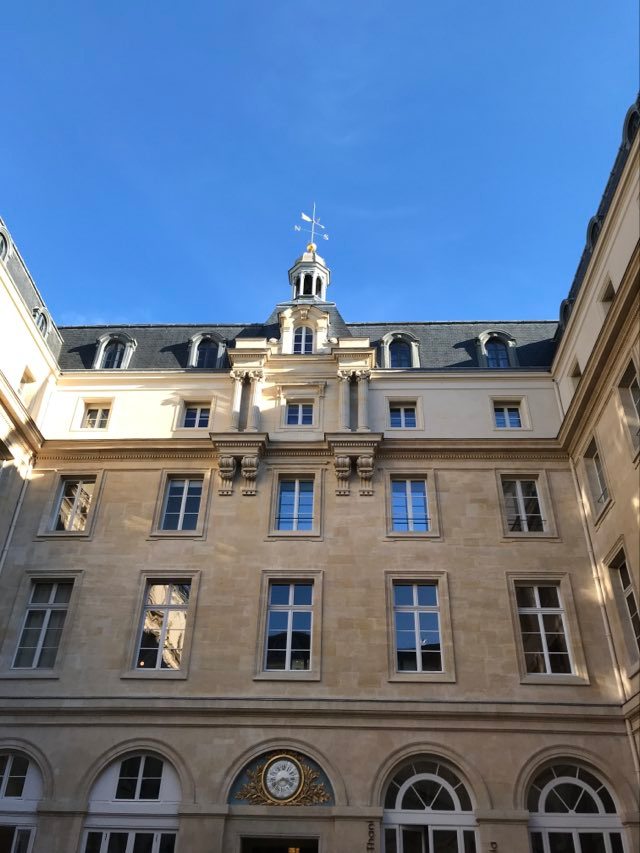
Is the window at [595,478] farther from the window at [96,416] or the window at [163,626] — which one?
the window at [96,416]

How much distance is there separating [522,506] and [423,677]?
19.4ft

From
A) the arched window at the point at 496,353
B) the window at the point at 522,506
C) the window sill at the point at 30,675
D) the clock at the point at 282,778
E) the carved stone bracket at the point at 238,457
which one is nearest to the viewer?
the clock at the point at 282,778

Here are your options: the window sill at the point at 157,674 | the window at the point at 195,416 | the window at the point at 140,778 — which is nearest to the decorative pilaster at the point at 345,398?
the window at the point at 195,416

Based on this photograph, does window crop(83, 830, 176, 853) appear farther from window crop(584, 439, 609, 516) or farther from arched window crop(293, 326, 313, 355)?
arched window crop(293, 326, 313, 355)

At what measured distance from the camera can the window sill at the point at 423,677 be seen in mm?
18141

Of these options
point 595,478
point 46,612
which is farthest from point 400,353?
point 46,612

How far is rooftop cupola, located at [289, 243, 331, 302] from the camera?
1131 inches

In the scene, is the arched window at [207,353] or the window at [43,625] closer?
the window at [43,625]

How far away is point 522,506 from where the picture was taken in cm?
2125

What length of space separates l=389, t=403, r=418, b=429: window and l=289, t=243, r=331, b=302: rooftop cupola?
677 cm

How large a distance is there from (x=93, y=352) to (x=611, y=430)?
17001 millimetres

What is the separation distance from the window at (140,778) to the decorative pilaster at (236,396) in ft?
30.5

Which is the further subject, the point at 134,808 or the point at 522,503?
the point at 522,503

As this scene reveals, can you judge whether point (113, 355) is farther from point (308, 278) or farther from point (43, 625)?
point (43, 625)
